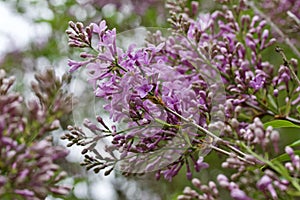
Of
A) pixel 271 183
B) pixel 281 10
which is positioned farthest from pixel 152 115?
pixel 281 10

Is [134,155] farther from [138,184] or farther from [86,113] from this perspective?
[138,184]

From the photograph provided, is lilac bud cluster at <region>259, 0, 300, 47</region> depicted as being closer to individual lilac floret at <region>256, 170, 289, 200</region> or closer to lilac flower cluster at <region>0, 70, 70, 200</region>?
individual lilac floret at <region>256, 170, 289, 200</region>

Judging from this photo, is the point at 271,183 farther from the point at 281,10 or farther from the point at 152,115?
the point at 281,10

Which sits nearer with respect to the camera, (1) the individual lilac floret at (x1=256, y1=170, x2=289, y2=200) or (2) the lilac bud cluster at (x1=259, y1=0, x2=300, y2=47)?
(1) the individual lilac floret at (x1=256, y1=170, x2=289, y2=200)

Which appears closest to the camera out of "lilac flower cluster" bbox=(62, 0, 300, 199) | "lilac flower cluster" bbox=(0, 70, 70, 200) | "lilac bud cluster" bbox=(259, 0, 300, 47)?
"lilac flower cluster" bbox=(0, 70, 70, 200)

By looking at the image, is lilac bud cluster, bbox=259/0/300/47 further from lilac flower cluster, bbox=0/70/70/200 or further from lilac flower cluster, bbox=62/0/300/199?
lilac flower cluster, bbox=0/70/70/200

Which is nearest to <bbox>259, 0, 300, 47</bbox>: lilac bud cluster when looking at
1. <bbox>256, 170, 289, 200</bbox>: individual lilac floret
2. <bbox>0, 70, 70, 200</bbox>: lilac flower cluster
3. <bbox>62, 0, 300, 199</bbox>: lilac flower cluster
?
<bbox>62, 0, 300, 199</bbox>: lilac flower cluster

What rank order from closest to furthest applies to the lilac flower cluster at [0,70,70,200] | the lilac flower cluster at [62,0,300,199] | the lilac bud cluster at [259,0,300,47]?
1. the lilac flower cluster at [0,70,70,200]
2. the lilac flower cluster at [62,0,300,199]
3. the lilac bud cluster at [259,0,300,47]

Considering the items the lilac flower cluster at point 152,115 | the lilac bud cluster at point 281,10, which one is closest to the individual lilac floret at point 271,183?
the lilac flower cluster at point 152,115

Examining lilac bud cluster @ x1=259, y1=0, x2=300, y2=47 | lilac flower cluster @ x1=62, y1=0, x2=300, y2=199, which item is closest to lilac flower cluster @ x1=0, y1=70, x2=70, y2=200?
lilac flower cluster @ x1=62, y1=0, x2=300, y2=199

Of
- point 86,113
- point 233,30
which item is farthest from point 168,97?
point 233,30

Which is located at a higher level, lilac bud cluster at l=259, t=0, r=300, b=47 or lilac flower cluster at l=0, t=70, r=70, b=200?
lilac flower cluster at l=0, t=70, r=70, b=200
